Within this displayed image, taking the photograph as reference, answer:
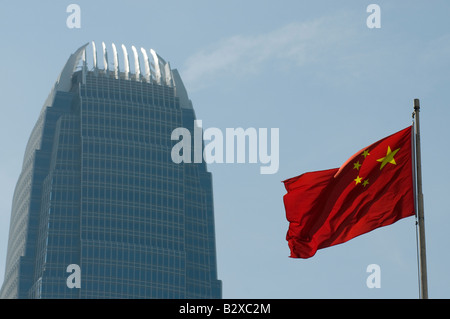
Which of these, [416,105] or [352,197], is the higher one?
[416,105]

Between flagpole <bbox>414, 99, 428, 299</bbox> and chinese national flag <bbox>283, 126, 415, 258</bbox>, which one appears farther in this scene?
chinese national flag <bbox>283, 126, 415, 258</bbox>

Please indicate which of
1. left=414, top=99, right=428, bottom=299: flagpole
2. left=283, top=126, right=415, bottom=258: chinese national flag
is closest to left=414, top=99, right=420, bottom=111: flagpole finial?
left=414, top=99, right=428, bottom=299: flagpole

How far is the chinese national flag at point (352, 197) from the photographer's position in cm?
4747

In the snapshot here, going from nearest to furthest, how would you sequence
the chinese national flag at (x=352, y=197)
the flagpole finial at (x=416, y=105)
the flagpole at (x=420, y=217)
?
the flagpole at (x=420, y=217) → the flagpole finial at (x=416, y=105) → the chinese national flag at (x=352, y=197)

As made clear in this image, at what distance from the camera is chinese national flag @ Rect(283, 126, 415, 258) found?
47.5m

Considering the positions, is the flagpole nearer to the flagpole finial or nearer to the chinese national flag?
the flagpole finial

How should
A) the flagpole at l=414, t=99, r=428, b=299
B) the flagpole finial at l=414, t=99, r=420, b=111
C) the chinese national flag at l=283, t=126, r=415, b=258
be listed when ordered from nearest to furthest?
the flagpole at l=414, t=99, r=428, b=299 → the flagpole finial at l=414, t=99, r=420, b=111 → the chinese national flag at l=283, t=126, r=415, b=258

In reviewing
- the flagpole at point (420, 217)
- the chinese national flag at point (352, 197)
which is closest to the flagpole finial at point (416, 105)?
the flagpole at point (420, 217)

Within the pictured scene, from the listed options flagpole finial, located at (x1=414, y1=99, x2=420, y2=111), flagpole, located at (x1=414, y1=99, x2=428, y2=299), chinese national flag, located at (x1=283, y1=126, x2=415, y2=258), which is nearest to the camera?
flagpole, located at (x1=414, y1=99, x2=428, y2=299)

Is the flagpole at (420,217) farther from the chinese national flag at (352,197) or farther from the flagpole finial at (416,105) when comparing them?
the chinese national flag at (352,197)

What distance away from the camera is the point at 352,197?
159 feet
